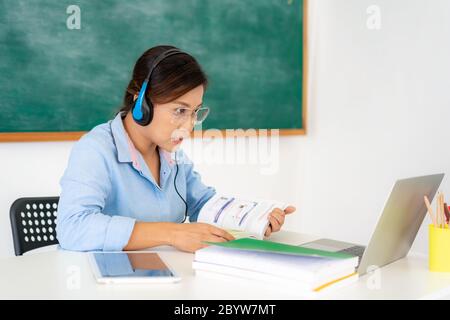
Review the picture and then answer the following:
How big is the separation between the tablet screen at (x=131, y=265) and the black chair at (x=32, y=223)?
0.56 meters

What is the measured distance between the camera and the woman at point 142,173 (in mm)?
1312

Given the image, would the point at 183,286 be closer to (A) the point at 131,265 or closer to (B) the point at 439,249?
(A) the point at 131,265

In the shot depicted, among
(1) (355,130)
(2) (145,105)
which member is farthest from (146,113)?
(1) (355,130)

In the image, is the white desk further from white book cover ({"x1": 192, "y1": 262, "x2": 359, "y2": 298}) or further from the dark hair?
the dark hair

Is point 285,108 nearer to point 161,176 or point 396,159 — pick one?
point 396,159

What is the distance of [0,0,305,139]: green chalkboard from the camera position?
2133mm

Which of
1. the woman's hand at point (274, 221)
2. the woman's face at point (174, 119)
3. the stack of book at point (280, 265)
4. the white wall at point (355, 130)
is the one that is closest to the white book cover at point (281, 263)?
the stack of book at point (280, 265)

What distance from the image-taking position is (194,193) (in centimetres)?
183

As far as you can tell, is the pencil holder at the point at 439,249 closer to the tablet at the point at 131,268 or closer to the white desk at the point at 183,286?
the white desk at the point at 183,286

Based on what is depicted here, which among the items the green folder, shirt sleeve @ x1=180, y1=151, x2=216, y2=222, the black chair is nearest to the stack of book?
the green folder

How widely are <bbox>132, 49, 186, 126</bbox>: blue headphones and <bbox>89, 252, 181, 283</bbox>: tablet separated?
0.42m

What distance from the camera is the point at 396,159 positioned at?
2.72 meters

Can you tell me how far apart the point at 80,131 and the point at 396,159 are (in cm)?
148

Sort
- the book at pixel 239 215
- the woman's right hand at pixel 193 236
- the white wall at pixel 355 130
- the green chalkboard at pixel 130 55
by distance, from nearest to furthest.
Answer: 1. the woman's right hand at pixel 193 236
2. the book at pixel 239 215
3. the green chalkboard at pixel 130 55
4. the white wall at pixel 355 130
